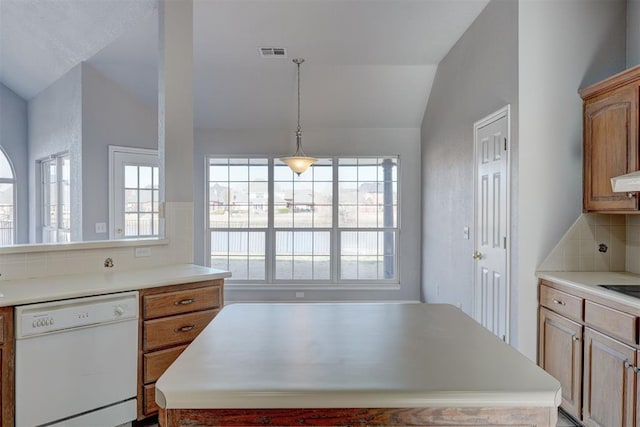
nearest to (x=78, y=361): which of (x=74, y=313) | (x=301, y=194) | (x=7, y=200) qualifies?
(x=74, y=313)

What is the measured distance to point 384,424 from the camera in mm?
902

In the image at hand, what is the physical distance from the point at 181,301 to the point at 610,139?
287 cm

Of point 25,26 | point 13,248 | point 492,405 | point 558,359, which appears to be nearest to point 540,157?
point 558,359

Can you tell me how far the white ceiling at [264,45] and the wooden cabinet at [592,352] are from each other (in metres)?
2.41

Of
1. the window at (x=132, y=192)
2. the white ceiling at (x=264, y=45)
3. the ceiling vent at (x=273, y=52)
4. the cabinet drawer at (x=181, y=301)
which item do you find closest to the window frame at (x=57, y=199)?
the window at (x=132, y=192)

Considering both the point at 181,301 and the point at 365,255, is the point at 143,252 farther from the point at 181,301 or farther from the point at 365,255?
the point at 365,255

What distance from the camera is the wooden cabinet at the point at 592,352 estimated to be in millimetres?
1960

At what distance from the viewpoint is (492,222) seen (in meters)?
3.21

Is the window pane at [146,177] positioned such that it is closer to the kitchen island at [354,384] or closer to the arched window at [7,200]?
the arched window at [7,200]

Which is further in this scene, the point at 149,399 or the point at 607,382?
Result: the point at 149,399

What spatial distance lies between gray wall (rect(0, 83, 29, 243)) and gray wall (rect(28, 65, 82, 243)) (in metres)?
0.10

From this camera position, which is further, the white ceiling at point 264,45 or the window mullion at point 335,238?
the window mullion at point 335,238

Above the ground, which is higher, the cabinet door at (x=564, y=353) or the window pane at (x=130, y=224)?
the window pane at (x=130, y=224)

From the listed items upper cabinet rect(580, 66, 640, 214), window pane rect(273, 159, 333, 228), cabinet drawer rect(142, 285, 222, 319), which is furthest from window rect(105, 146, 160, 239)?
upper cabinet rect(580, 66, 640, 214)
